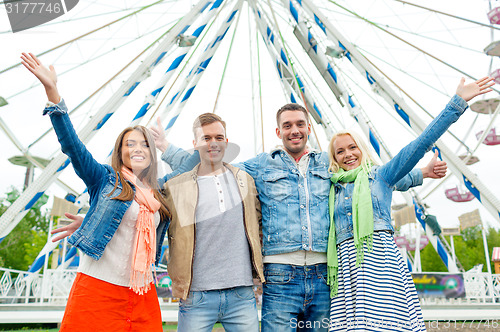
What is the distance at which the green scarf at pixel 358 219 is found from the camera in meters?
2.45

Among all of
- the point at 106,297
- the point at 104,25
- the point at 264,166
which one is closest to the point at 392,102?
the point at 264,166

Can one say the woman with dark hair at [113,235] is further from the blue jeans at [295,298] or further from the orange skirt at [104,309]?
the blue jeans at [295,298]

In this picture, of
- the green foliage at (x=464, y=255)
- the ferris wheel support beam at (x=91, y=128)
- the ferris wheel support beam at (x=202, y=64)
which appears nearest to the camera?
the ferris wheel support beam at (x=91, y=128)

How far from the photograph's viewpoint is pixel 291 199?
2.68 meters

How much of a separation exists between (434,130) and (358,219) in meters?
0.74

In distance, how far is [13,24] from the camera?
279cm

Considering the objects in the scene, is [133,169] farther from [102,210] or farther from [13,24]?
[13,24]

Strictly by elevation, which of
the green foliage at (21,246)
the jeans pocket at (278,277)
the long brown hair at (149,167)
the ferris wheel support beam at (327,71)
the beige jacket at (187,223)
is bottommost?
the jeans pocket at (278,277)

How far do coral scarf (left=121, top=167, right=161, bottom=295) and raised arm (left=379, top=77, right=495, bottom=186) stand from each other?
62.1 inches

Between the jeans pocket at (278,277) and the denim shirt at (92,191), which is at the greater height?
the denim shirt at (92,191)

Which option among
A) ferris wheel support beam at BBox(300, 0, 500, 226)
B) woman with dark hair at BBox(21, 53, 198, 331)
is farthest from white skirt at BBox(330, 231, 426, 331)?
ferris wheel support beam at BBox(300, 0, 500, 226)

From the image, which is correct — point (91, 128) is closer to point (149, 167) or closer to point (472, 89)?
point (149, 167)

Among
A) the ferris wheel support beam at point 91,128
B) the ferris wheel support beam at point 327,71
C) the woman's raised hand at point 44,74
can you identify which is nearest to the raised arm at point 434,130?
the woman's raised hand at point 44,74

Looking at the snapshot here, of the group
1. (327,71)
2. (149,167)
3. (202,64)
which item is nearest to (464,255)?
(327,71)
